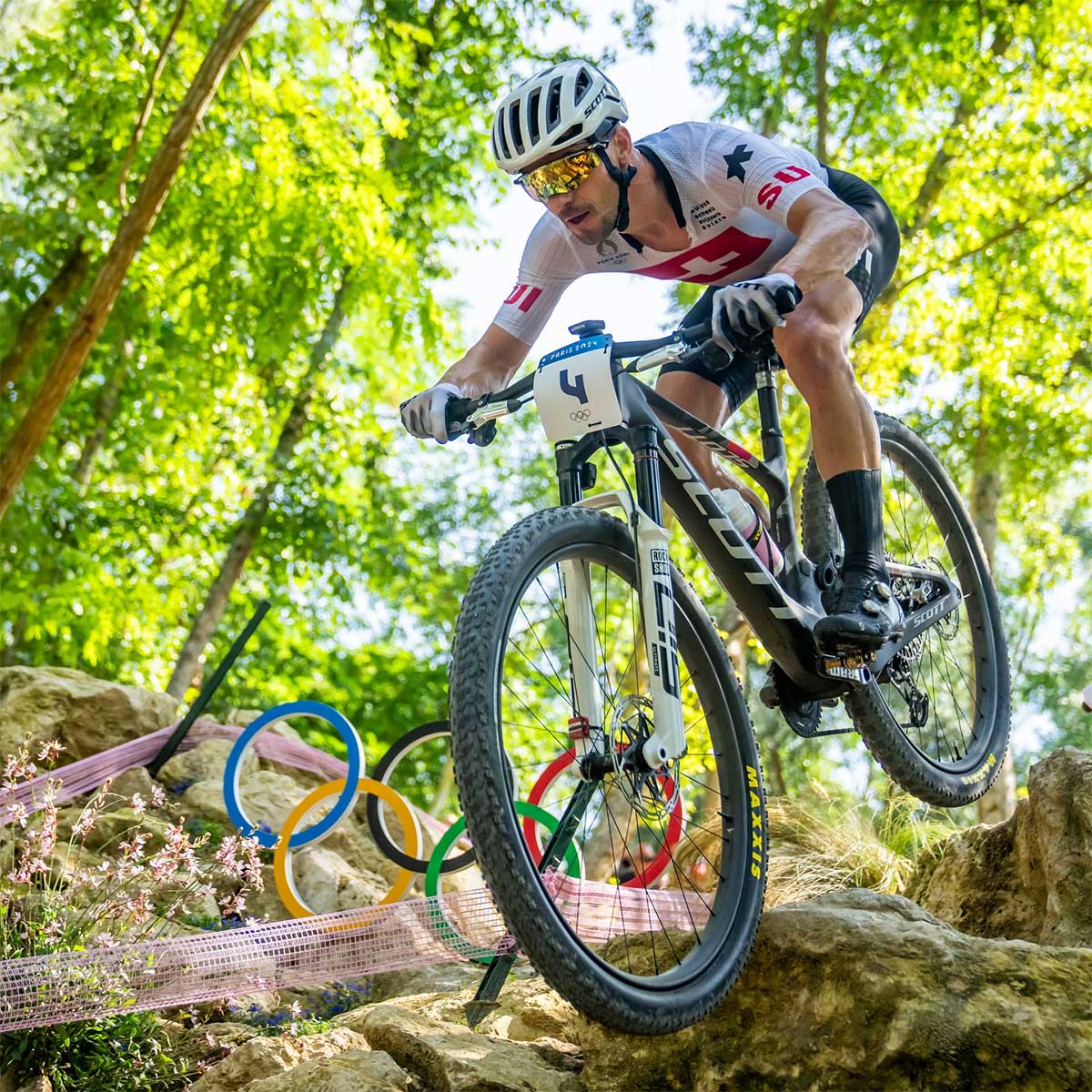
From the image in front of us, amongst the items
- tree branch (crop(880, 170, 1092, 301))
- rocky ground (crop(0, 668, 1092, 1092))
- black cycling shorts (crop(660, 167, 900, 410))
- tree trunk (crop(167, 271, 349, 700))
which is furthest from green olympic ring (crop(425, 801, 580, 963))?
tree branch (crop(880, 170, 1092, 301))

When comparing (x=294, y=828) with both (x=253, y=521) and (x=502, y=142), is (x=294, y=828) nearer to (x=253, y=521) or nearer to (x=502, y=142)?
(x=502, y=142)

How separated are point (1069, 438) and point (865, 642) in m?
9.97

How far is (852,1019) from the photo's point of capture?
2627mm

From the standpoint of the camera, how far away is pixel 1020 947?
2.69 metres

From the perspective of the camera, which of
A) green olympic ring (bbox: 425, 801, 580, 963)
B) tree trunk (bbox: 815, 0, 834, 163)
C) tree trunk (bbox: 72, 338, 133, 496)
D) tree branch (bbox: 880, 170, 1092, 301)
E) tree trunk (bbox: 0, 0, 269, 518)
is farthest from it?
tree trunk (bbox: 72, 338, 133, 496)

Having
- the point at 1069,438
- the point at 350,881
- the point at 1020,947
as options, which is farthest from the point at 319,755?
the point at 1069,438

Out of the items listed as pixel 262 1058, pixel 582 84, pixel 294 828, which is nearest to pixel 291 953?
pixel 262 1058

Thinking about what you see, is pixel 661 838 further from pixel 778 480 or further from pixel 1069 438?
pixel 1069 438

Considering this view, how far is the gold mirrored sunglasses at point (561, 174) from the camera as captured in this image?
3029 millimetres

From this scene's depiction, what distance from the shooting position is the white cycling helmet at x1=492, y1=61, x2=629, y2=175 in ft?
9.63

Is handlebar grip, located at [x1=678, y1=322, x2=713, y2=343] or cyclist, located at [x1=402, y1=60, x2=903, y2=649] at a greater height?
cyclist, located at [x1=402, y1=60, x2=903, y2=649]

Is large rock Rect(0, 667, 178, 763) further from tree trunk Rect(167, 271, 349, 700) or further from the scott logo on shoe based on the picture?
the scott logo on shoe

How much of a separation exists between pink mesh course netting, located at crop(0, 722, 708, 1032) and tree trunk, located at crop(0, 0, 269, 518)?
9.71 ft

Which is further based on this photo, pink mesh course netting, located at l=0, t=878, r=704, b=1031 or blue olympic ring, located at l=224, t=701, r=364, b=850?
blue olympic ring, located at l=224, t=701, r=364, b=850
